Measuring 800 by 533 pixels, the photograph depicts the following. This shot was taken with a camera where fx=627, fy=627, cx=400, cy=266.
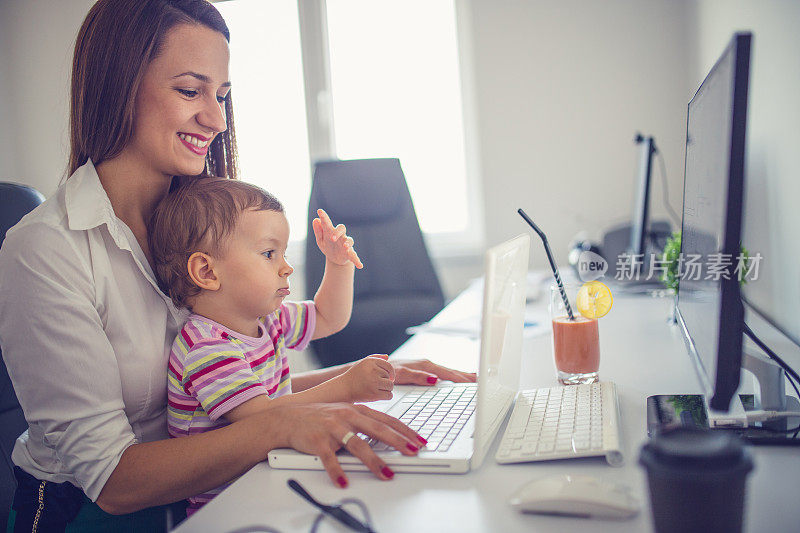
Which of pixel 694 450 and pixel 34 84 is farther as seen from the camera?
pixel 34 84

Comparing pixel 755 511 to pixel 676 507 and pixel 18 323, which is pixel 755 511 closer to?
pixel 676 507

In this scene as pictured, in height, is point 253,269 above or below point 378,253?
above

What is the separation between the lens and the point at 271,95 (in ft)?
11.9

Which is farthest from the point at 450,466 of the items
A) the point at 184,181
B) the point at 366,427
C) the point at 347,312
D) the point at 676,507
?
the point at 184,181

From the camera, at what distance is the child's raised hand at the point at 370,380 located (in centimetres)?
91

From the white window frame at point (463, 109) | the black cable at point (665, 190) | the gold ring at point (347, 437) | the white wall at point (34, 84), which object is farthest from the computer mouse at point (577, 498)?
the white wall at point (34, 84)

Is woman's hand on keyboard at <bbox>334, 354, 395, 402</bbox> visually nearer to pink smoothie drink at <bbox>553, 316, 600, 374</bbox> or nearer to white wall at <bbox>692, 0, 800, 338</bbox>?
pink smoothie drink at <bbox>553, 316, 600, 374</bbox>

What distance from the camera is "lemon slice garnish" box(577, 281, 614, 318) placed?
3.61 ft

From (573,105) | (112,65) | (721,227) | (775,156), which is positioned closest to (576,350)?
(721,227)

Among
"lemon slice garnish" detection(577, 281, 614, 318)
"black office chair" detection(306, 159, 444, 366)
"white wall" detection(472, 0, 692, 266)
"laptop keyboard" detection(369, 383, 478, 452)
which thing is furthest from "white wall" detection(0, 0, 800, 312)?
"laptop keyboard" detection(369, 383, 478, 452)

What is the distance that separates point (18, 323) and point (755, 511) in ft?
3.06

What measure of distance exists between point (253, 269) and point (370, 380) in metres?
0.29

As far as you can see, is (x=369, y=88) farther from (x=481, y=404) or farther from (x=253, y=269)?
(x=481, y=404)

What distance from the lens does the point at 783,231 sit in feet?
4.48
